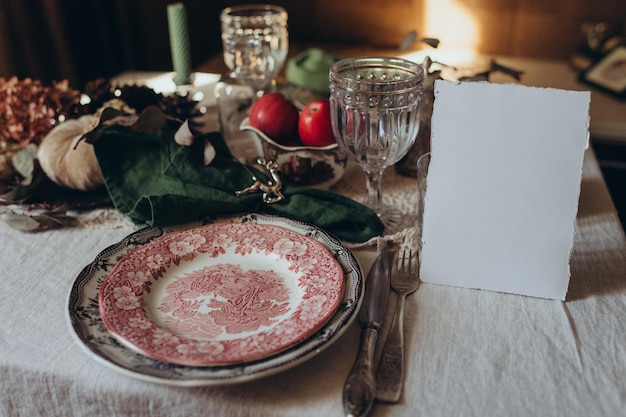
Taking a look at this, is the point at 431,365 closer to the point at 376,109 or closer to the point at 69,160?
the point at 376,109

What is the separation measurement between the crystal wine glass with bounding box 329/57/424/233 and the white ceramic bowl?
72mm

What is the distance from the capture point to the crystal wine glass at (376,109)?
0.77m

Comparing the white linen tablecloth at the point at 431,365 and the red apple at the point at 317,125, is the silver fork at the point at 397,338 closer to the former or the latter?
the white linen tablecloth at the point at 431,365

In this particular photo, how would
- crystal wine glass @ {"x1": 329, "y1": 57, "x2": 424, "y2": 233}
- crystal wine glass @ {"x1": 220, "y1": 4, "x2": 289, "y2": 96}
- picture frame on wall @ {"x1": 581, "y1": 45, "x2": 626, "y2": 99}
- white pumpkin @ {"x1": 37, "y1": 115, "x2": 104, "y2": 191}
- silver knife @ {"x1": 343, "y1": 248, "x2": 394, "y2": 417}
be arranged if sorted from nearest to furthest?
silver knife @ {"x1": 343, "y1": 248, "x2": 394, "y2": 417}
crystal wine glass @ {"x1": 329, "y1": 57, "x2": 424, "y2": 233}
white pumpkin @ {"x1": 37, "y1": 115, "x2": 104, "y2": 191}
crystal wine glass @ {"x1": 220, "y1": 4, "x2": 289, "y2": 96}
picture frame on wall @ {"x1": 581, "y1": 45, "x2": 626, "y2": 99}

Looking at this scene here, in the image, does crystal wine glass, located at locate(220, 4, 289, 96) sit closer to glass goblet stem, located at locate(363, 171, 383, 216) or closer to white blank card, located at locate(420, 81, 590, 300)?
glass goblet stem, located at locate(363, 171, 383, 216)

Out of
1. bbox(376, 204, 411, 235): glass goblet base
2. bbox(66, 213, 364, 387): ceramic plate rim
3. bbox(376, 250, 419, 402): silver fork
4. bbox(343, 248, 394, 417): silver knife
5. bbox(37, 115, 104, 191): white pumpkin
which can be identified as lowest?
bbox(376, 204, 411, 235): glass goblet base

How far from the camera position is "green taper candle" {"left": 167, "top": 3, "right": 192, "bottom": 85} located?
124cm

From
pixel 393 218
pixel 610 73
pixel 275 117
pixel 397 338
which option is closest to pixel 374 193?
pixel 393 218

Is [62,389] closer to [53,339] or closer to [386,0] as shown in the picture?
[53,339]

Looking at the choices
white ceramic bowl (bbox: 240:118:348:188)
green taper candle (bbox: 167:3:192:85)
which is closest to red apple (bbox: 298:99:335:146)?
white ceramic bowl (bbox: 240:118:348:188)

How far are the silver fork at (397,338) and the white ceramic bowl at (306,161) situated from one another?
215 mm

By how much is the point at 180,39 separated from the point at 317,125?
0.50 m

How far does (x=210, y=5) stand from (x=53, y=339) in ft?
7.09

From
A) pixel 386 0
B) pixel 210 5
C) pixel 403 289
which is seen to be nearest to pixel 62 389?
pixel 403 289
